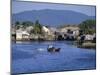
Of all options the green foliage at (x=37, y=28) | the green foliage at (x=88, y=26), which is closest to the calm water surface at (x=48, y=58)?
the green foliage at (x=37, y=28)

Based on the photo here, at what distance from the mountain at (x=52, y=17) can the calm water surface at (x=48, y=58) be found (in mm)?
262

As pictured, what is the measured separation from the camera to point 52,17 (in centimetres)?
277

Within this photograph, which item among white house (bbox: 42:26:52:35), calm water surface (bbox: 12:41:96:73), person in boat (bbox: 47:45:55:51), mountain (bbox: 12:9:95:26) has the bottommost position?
calm water surface (bbox: 12:41:96:73)

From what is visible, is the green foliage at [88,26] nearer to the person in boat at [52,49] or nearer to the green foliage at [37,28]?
the person in boat at [52,49]

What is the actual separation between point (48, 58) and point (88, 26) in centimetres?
70

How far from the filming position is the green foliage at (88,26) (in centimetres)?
291

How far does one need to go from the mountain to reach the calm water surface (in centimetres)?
26

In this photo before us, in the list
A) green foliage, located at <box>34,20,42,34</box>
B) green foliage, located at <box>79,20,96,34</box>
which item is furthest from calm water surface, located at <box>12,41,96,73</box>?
green foliage, located at <box>79,20,96,34</box>

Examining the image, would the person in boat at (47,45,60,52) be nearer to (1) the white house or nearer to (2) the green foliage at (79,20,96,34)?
(1) the white house

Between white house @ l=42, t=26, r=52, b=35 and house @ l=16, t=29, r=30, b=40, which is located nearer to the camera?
house @ l=16, t=29, r=30, b=40

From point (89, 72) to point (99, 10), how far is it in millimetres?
846

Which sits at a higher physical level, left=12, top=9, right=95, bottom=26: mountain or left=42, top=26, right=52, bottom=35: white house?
left=12, top=9, right=95, bottom=26: mountain

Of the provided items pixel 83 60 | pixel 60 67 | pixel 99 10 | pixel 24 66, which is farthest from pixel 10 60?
pixel 99 10

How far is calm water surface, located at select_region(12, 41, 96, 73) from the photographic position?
260 centimetres
